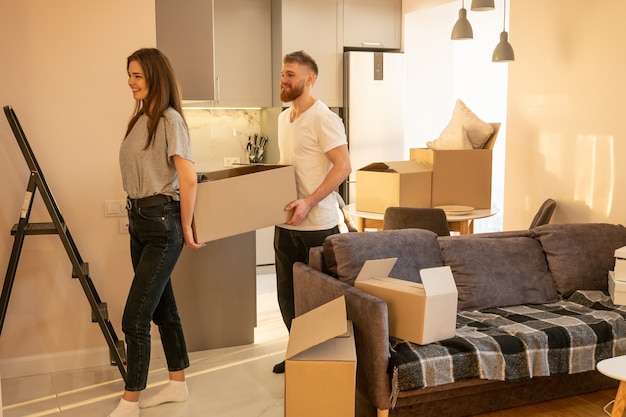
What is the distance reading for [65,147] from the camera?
3.63m

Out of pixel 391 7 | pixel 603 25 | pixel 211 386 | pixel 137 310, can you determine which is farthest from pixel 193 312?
pixel 391 7

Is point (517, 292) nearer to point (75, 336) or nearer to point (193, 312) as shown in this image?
point (193, 312)

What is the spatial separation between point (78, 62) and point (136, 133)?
86 centimetres

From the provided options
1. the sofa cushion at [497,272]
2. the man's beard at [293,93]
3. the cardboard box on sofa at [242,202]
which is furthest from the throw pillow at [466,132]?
the cardboard box on sofa at [242,202]

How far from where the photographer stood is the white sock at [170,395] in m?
3.30

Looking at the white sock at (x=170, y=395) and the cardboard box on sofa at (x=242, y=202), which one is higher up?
the cardboard box on sofa at (x=242, y=202)

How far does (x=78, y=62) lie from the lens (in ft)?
11.9

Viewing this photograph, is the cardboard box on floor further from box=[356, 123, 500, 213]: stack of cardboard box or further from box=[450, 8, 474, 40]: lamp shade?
box=[450, 8, 474, 40]: lamp shade

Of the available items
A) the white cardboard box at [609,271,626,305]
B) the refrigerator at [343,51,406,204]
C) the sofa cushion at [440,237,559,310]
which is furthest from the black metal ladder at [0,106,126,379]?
the refrigerator at [343,51,406,204]

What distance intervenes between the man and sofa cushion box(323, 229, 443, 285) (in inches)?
5.4

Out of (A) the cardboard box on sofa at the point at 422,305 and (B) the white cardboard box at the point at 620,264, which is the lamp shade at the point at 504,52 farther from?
(A) the cardboard box on sofa at the point at 422,305

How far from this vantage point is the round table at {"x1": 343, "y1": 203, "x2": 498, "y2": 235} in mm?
4551

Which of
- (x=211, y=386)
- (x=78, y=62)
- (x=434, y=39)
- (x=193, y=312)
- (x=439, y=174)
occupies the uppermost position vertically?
(x=434, y=39)

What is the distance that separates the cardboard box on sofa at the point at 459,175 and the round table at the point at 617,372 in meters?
2.09
